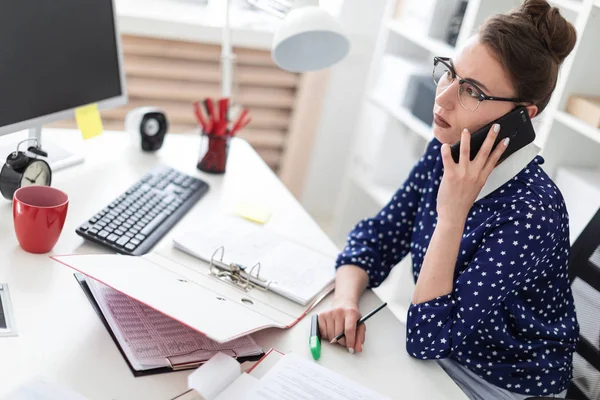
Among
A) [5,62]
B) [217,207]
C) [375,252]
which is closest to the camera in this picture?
[5,62]

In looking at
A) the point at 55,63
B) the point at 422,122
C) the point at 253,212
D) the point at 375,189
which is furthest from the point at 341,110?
the point at 55,63

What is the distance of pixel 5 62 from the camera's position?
1246 millimetres

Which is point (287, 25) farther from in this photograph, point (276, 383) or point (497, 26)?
point (276, 383)

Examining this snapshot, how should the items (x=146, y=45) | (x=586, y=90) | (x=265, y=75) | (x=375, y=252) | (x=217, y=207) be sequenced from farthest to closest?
(x=265, y=75) → (x=146, y=45) → (x=586, y=90) → (x=217, y=207) → (x=375, y=252)

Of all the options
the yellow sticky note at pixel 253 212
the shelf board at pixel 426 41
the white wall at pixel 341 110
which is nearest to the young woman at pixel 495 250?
the yellow sticky note at pixel 253 212

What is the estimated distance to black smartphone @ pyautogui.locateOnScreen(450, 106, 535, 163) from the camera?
113cm

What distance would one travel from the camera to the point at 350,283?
3.98 feet

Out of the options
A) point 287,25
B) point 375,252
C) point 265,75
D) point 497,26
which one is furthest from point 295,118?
point 497,26

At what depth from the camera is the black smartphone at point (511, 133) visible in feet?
3.71

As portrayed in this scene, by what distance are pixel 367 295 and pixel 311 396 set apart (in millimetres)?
375

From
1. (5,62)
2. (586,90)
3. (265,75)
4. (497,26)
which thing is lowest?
(265,75)

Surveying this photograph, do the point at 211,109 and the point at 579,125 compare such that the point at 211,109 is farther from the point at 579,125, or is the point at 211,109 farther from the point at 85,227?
the point at 579,125

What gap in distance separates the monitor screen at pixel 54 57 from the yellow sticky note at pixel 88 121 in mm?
23

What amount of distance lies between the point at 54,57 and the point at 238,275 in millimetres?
646
